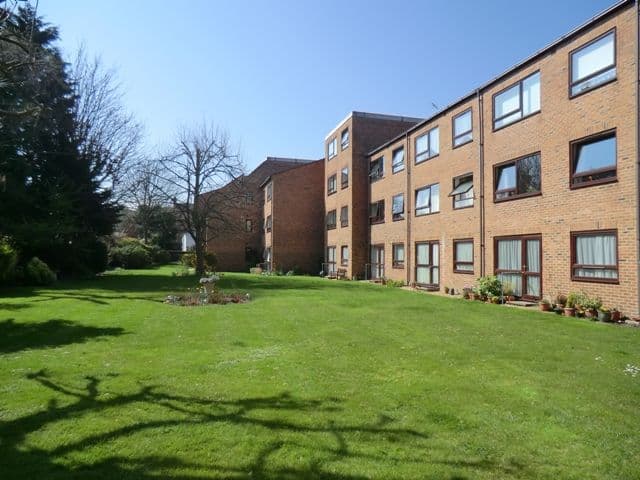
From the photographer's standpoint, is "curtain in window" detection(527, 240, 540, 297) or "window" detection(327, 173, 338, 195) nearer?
"curtain in window" detection(527, 240, 540, 297)

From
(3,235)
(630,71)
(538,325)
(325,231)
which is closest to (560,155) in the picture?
(630,71)

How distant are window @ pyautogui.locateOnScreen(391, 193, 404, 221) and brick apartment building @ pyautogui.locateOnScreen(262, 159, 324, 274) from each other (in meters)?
12.7

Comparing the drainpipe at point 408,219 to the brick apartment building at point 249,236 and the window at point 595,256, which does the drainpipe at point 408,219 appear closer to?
the window at point 595,256

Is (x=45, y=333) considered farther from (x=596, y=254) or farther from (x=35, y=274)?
(x=35, y=274)

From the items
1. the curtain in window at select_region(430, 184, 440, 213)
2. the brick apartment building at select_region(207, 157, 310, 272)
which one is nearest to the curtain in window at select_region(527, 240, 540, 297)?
the curtain in window at select_region(430, 184, 440, 213)

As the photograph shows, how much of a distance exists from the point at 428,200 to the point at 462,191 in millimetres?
3421

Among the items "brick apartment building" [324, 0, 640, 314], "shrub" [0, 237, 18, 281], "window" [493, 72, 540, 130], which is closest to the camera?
"brick apartment building" [324, 0, 640, 314]

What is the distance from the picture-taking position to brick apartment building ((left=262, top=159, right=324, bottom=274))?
38.1m

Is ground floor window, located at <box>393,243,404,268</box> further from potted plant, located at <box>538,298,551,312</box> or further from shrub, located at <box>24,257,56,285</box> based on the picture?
shrub, located at <box>24,257,56,285</box>

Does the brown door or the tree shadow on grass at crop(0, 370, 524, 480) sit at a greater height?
the brown door

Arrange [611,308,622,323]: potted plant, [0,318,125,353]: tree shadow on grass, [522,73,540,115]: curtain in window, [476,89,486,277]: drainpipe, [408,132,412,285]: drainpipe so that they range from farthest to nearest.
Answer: [408,132,412,285]: drainpipe, [476,89,486,277]: drainpipe, [522,73,540,115]: curtain in window, [611,308,622,323]: potted plant, [0,318,125,353]: tree shadow on grass

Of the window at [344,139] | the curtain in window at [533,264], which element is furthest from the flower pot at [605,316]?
the window at [344,139]

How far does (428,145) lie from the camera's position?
23.0 meters

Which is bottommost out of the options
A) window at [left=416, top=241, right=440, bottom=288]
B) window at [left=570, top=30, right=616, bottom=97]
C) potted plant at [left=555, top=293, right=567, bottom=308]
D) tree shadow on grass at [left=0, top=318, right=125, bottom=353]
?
tree shadow on grass at [left=0, top=318, right=125, bottom=353]
